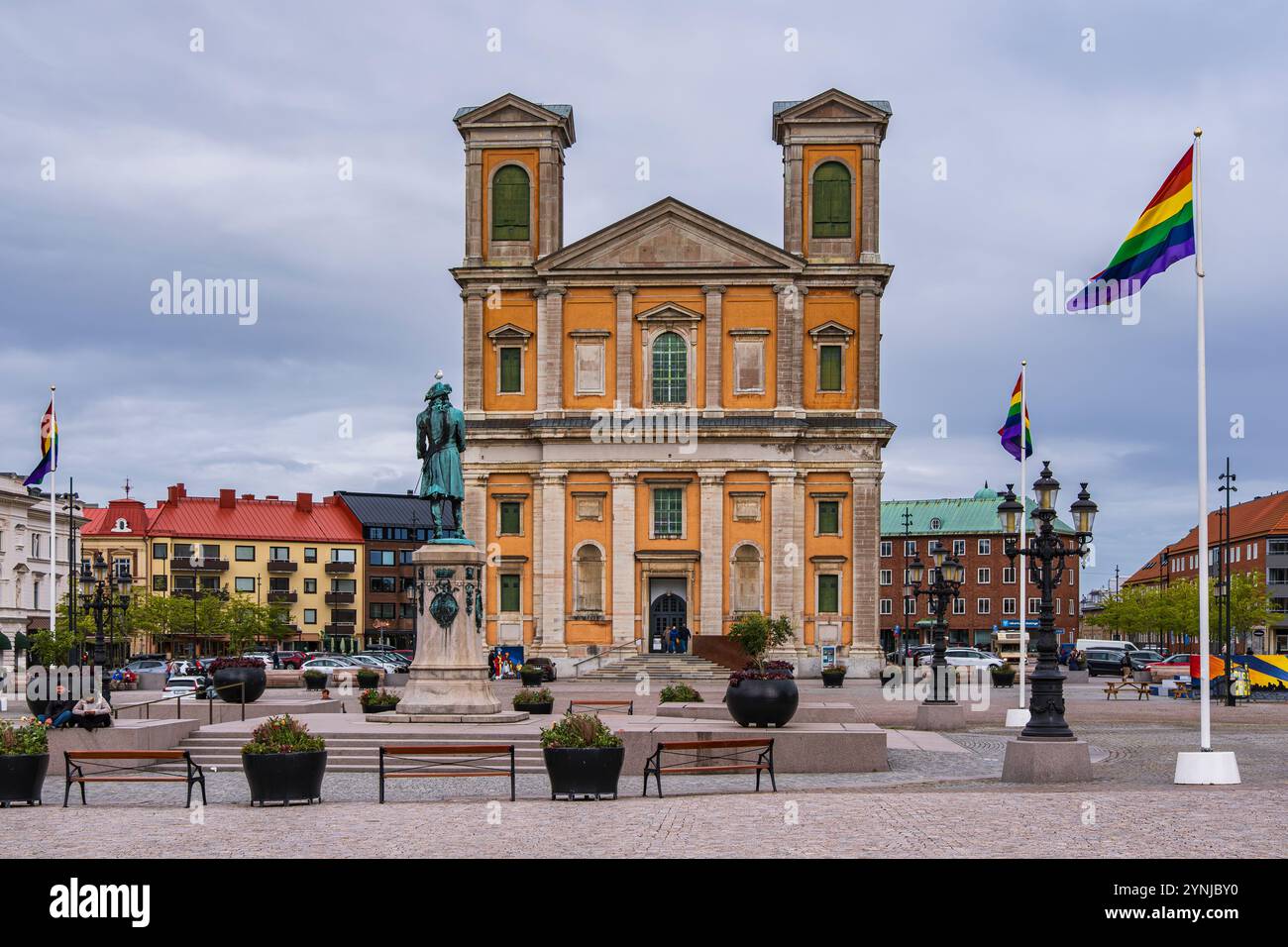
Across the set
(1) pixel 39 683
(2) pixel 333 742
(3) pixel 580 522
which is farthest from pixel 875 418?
(2) pixel 333 742

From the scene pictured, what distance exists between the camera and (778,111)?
8100 cm

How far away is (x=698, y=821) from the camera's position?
17266 mm

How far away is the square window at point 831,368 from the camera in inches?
3076

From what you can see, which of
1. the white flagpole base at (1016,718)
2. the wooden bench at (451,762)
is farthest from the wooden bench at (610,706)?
the wooden bench at (451,762)

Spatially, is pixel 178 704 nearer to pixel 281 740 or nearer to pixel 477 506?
pixel 281 740

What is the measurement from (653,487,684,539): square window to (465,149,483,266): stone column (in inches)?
605

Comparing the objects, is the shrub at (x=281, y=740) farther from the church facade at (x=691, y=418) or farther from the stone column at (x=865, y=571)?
the stone column at (x=865, y=571)

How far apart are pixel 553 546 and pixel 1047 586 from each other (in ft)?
182

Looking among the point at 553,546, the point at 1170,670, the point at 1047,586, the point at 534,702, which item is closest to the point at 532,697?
the point at 534,702

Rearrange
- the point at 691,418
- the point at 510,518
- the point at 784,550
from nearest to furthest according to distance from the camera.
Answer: the point at 784,550 → the point at 691,418 → the point at 510,518

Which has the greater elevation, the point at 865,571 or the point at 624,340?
the point at 624,340

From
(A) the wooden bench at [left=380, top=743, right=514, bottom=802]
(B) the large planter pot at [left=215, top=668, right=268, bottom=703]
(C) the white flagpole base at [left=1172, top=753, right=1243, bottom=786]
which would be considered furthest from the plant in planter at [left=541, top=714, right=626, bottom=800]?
(B) the large planter pot at [left=215, top=668, right=268, bottom=703]

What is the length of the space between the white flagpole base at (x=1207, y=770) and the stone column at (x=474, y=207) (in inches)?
2474

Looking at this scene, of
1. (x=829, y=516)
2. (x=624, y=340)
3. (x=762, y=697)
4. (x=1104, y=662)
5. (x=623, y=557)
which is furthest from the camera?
(x=1104, y=662)
